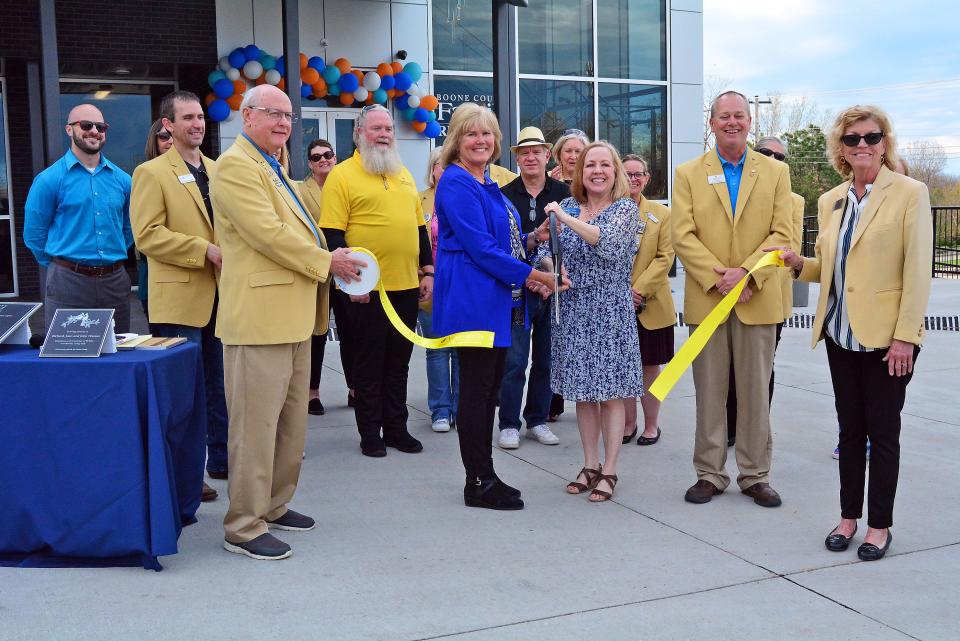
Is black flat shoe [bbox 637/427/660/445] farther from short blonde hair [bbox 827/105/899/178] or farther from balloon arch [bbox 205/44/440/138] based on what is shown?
balloon arch [bbox 205/44/440/138]

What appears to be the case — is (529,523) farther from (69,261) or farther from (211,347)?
(69,261)

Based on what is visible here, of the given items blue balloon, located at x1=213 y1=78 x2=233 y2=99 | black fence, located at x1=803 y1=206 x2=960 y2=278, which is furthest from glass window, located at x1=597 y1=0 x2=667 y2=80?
blue balloon, located at x1=213 y1=78 x2=233 y2=99

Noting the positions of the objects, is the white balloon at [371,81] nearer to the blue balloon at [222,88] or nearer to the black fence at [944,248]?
the blue balloon at [222,88]

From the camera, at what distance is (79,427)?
3.91 meters

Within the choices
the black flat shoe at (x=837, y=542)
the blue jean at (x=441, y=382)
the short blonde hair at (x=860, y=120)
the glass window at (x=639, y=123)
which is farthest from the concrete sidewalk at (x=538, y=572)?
the glass window at (x=639, y=123)

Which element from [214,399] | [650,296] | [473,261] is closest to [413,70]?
[650,296]

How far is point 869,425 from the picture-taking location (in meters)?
4.09

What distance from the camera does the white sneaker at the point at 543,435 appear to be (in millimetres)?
6191

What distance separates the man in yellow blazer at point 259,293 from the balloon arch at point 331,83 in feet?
28.3

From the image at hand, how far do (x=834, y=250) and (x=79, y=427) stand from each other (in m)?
3.20

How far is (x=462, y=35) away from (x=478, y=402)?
1125cm

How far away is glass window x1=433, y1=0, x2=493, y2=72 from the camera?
1482 cm

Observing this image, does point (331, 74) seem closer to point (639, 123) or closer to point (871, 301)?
point (639, 123)

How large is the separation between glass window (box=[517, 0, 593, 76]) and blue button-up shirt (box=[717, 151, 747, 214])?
11.1 m
